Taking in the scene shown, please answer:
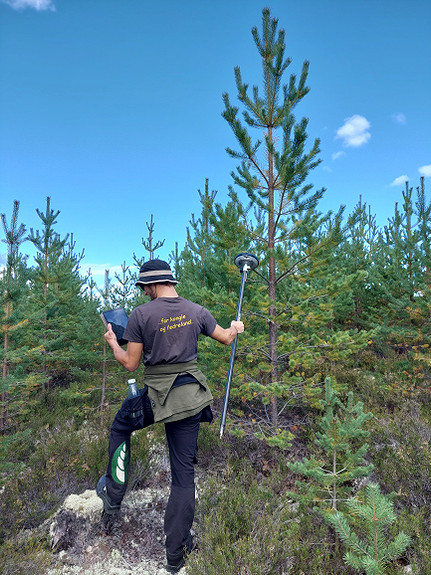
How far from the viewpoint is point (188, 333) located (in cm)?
312

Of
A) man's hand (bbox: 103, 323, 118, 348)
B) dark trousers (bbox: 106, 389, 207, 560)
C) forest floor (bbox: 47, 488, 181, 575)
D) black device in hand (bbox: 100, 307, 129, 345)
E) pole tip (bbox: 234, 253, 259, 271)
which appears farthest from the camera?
pole tip (bbox: 234, 253, 259, 271)

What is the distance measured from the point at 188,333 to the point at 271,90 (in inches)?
175

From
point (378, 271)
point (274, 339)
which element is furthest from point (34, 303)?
point (378, 271)

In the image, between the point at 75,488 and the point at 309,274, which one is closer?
the point at 75,488

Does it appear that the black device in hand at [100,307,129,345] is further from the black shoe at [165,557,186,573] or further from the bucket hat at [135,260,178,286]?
the black shoe at [165,557,186,573]

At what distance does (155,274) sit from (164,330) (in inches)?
21.2

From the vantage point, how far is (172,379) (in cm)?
302

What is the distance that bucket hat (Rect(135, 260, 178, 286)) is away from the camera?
3150mm

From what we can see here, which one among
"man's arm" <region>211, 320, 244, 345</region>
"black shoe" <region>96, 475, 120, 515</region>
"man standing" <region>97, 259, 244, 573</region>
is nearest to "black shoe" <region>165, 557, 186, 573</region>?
"man standing" <region>97, 259, 244, 573</region>

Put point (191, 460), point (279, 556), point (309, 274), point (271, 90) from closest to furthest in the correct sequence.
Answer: point (279, 556)
point (191, 460)
point (309, 274)
point (271, 90)

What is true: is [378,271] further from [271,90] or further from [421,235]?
[271,90]

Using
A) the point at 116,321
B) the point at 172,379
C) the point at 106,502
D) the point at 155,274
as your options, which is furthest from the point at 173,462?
the point at 155,274

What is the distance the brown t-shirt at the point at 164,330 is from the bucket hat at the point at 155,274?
0.18 metres

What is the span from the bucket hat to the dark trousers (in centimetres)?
109
